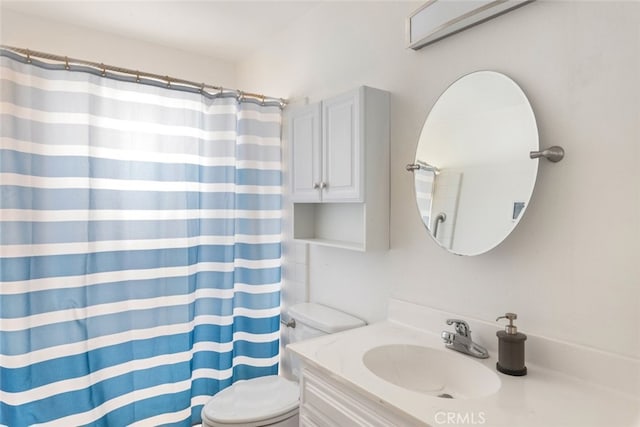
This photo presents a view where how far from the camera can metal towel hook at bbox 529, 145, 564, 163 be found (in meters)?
1.04

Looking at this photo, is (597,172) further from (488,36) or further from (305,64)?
(305,64)

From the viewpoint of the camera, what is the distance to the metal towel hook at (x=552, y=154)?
1038mm

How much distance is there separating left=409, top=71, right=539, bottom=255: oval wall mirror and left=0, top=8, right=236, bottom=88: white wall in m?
1.96

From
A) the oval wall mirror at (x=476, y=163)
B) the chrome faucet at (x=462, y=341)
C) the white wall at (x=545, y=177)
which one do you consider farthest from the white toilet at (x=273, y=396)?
the oval wall mirror at (x=476, y=163)

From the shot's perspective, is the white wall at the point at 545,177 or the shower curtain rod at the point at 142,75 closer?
the white wall at the point at 545,177

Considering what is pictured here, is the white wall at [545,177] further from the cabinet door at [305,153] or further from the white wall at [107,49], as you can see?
the white wall at [107,49]

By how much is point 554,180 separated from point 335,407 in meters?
0.94

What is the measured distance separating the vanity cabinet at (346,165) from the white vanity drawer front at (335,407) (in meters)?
0.58

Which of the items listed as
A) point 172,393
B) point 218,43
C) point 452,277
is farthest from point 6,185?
point 452,277

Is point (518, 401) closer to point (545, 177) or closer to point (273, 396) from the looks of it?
point (545, 177)

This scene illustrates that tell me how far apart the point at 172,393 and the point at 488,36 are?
220 cm

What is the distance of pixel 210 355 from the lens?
205 cm

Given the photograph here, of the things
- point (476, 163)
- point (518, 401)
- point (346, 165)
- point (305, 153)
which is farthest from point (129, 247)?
point (518, 401)

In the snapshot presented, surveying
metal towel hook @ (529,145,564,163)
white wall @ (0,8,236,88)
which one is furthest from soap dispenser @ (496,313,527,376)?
white wall @ (0,8,236,88)
